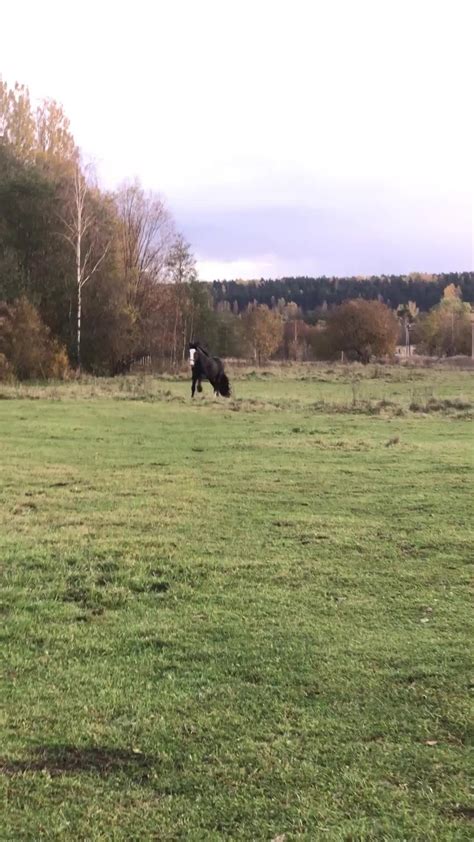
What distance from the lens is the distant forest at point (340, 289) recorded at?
5901 inches

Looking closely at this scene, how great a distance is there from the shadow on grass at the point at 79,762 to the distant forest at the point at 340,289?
142461mm

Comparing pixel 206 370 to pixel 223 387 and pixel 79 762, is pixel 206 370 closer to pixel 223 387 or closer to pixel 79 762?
pixel 223 387

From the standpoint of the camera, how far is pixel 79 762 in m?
3.31

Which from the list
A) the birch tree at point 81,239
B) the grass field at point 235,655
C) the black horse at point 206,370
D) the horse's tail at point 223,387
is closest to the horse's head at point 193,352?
the black horse at point 206,370

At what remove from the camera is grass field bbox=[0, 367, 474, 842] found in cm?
301

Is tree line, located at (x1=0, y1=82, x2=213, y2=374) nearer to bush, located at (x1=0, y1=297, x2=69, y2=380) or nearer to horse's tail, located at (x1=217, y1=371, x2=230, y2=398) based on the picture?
bush, located at (x1=0, y1=297, x2=69, y2=380)

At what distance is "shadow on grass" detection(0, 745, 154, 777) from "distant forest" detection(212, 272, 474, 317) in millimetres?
142461

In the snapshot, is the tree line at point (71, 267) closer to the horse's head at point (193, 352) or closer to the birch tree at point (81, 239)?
the birch tree at point (81, 239)

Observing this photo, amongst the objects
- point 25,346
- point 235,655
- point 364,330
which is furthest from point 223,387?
point 364,330

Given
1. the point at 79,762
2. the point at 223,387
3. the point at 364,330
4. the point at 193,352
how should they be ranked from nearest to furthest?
the point at 79,762
the point at 193,352
the point at 223,387
the point at 364,330

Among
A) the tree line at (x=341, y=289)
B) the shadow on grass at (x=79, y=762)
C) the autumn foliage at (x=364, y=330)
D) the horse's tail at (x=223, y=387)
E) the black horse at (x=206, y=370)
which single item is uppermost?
the tree line at (x=341, y=289)

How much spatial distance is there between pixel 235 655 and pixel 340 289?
15987 cm

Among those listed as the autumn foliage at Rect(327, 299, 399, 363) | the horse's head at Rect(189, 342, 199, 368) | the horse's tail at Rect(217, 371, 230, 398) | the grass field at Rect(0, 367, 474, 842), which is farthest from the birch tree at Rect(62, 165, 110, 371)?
the autumn foliage at Rect(327, 299, 399, 363)

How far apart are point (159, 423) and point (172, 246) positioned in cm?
3706
